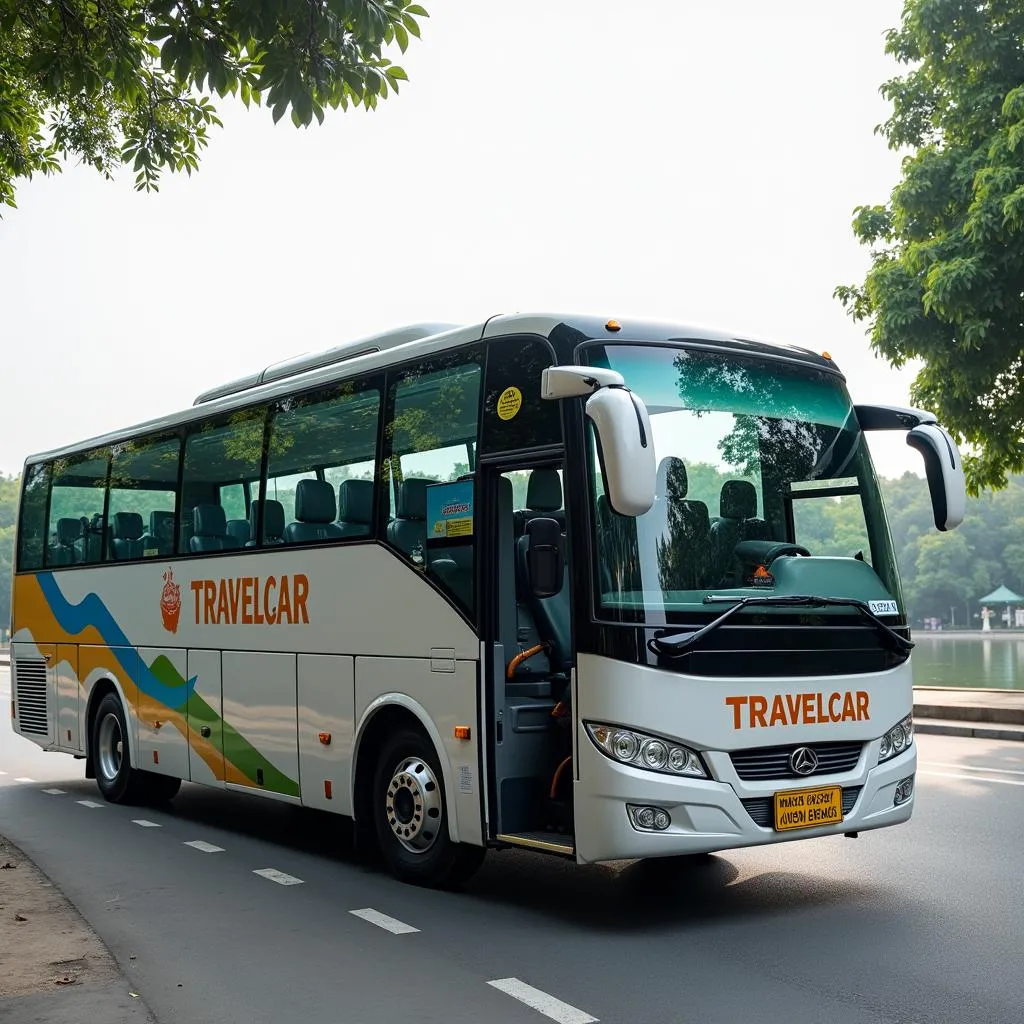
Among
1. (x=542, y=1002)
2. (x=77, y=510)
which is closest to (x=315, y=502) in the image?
(x=542, y=1002)

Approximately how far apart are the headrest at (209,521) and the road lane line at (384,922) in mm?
4143

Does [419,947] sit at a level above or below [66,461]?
below

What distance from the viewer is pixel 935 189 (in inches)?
760

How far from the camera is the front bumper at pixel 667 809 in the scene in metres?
6.88

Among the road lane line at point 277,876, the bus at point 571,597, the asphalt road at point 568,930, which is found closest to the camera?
the asphalt road at point 568,930

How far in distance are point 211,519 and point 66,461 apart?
13.2 feet

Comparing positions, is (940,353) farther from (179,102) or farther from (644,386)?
(644,386)

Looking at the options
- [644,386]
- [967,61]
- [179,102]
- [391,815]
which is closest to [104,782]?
[391,815]

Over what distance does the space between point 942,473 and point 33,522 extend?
1016cm

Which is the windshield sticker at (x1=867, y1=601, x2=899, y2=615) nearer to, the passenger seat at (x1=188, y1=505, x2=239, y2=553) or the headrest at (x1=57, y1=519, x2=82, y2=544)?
the passenger seat at (x1=188, y1=505, x2=239, y2=553)

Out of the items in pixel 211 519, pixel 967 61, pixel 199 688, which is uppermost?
pixel 967 61

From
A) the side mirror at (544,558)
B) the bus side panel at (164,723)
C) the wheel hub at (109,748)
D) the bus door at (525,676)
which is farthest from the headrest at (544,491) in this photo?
the wheel hub at (109,748)

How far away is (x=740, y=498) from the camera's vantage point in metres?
7.46

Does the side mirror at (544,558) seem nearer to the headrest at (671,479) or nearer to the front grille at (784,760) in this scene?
the headrest at (671,479)
